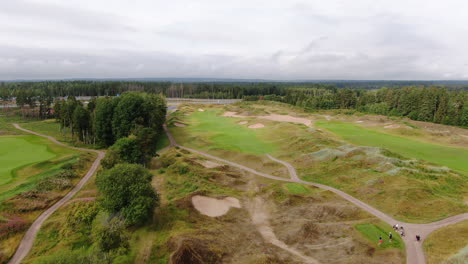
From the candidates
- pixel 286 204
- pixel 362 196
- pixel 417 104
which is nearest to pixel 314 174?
pixel 362 196

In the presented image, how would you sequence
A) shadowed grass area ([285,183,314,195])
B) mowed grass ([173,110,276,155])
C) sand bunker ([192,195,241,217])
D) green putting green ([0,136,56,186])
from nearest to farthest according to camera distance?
sand bunker ([192,195,241,217])
shadowed grass area ([285,183,314,195])
green putting green ([0,136,56,186])
mowed grass ([173,110,276,155])

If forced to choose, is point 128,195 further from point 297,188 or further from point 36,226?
point 297,188

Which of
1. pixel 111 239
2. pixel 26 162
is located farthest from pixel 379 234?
pixel 26 162

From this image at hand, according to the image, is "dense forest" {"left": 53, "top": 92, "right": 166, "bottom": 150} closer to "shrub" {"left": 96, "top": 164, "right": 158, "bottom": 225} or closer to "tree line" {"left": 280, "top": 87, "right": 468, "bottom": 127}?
"shrub" {"left": 96, "top": 164, "right": 158, "bottom": 225}

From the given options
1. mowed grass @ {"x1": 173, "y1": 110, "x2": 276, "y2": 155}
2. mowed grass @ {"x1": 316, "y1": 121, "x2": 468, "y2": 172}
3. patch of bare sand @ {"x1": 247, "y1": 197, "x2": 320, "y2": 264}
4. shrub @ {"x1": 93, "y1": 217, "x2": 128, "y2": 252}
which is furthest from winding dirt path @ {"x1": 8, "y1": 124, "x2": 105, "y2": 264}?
mowed grass @ {"x1": 316, "y1": 121, "x2": 468, "y2": 172}

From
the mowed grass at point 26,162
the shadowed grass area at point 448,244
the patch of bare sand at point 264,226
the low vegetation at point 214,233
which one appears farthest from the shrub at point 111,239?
the shadowed grass area at point 448,244

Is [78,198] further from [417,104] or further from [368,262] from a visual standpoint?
[417,104]
